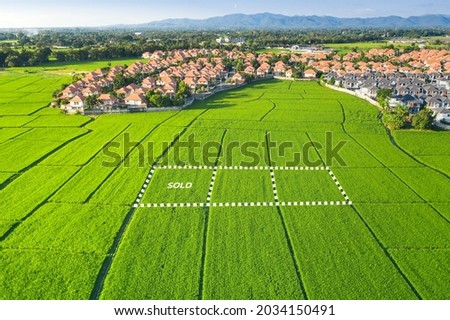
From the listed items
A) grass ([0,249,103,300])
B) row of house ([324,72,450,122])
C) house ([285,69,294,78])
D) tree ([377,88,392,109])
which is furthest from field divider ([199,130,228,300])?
house ([285,69,294,78])

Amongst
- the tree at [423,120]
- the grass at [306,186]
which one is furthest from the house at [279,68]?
the grass at [306,186]

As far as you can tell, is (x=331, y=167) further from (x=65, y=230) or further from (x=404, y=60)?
(x=404, y=60)

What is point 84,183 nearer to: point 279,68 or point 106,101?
point 106,101

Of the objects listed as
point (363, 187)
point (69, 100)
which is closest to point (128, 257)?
point (363, 187)

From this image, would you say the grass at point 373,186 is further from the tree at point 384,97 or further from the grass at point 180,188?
the tree at point 384,97

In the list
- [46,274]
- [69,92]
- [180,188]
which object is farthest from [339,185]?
[69,92]
